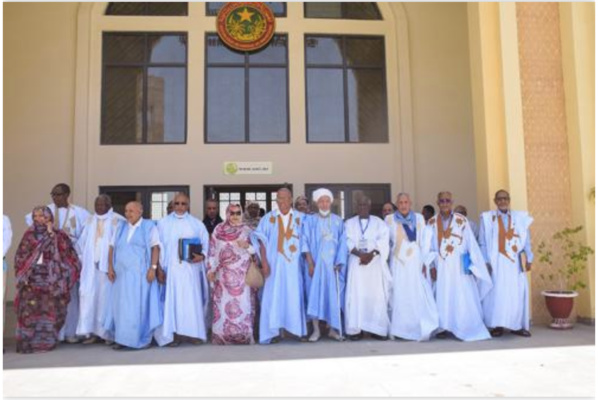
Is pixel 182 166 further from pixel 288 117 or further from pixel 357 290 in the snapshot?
pixel 357 290

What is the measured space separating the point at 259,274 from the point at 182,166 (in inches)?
170

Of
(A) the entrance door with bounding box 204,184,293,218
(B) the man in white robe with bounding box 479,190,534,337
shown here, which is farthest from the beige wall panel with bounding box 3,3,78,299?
(B) the man in white robe with bounding box 479,190,534,337

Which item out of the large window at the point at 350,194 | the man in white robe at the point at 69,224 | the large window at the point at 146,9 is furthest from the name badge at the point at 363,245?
the large window at the point at 146,9

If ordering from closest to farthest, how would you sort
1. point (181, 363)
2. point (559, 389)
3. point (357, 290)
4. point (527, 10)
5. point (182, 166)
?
point (559, 389)
point (181, 363)
point (357, 290)
point (527, 10)
point (182, 166)

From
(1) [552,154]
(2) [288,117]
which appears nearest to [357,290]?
(1) [552,154]

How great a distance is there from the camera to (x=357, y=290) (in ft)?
20.3

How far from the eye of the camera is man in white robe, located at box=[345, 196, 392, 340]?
6.12 metres

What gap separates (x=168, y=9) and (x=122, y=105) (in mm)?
1954

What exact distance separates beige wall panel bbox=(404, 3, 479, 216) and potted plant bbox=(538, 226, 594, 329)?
2.93 m

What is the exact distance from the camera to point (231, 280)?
6.00 m

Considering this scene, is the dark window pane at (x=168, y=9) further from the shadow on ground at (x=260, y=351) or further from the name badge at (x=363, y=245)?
the shadow on ground at (x=260, y=351)

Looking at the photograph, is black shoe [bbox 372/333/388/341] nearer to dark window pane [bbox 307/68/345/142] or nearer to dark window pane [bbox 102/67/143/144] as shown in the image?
dark window pane [bbox 307/68/345/142]

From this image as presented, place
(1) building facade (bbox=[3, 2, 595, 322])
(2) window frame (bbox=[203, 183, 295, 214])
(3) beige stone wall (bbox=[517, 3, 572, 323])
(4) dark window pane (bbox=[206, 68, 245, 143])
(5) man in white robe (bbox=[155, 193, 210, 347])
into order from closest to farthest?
(5) man in white robe (bbox=[155, 193, 210, 347])
(3) beige stone wall (bbox=[517, 3, 572, 323])
(1) building facade (bbox=[3, 2, 595, 322])
(2) window frame (bbox=[203, 183, 295, 214])
(4) dark window pane (bbox=[206, 68, 245, 143])

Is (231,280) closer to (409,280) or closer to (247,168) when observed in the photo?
(409,280)
